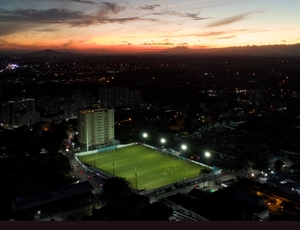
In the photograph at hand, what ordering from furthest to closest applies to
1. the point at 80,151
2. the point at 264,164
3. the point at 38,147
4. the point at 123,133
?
the point at 123,133, the point at 80,151, the point at 38,147, the point at 264,164

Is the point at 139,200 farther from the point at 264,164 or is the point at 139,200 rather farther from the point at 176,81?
the point at 176,81

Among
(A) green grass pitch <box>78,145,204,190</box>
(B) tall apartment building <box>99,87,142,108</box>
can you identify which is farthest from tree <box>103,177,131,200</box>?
(B) tall apartment building <box>99,87,142,108</box>

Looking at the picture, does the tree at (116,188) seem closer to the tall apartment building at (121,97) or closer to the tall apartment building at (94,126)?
the tall apartment building at (94,126)

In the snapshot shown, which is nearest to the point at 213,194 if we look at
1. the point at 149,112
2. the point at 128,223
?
the point at 128,223

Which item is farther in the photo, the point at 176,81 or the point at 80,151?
the point at 176,81

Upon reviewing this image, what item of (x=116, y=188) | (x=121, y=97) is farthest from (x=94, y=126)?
(x=121, y=97)

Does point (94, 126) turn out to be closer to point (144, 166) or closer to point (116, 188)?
point (144, 166)

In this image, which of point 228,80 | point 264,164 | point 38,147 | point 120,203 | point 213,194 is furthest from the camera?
point 228,80
